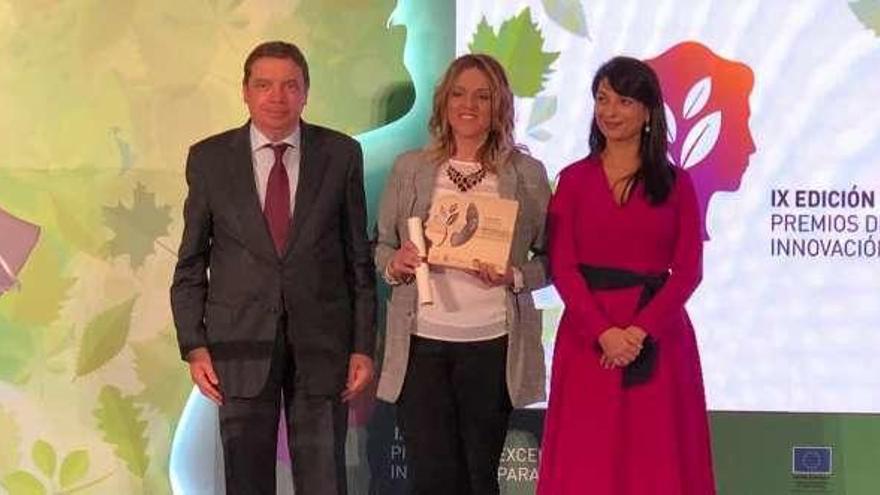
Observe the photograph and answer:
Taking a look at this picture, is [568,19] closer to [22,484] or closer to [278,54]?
[278,54]

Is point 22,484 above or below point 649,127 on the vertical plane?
below

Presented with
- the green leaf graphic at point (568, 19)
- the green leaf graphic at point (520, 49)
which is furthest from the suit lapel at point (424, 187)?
the green leaf graphic at point (568, 19)

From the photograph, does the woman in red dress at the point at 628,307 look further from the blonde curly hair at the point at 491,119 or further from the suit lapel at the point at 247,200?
the suit lapel at the point at 247,200

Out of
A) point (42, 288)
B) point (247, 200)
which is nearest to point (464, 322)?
point (247, 200)

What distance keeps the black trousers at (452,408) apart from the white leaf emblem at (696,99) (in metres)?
1.09

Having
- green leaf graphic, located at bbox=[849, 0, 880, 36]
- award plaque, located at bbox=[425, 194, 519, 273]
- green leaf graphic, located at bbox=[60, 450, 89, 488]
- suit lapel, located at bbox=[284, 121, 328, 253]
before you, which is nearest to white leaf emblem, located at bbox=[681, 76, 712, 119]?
green leaf graphic, located at bbox=[849, 0, 880, 36]

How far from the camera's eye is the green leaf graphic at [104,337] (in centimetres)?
347

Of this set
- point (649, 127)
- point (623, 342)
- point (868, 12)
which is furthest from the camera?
point (868, 12)

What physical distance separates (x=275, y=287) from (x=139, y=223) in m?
1.03

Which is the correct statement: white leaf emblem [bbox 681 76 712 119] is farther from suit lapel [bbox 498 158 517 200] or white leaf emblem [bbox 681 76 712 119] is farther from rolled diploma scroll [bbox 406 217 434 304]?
rolled diploma scroll [bbox 406 217 434 304]

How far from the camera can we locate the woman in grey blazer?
2.66 metres

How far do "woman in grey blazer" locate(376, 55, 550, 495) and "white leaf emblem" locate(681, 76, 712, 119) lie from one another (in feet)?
2.74

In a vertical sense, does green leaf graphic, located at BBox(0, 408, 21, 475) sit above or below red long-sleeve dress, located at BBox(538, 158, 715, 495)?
below

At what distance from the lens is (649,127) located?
269 centimetres
